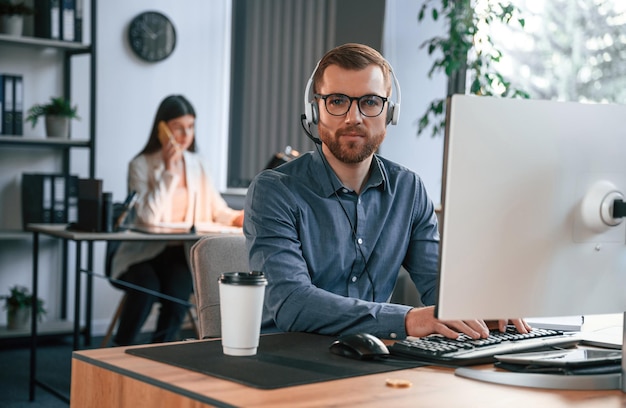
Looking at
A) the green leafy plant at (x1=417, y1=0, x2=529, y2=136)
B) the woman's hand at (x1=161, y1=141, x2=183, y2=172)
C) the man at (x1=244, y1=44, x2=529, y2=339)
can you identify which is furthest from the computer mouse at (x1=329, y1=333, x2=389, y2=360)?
the green leafy plant at (x1=417, y1=0, x2=529, y2=136)

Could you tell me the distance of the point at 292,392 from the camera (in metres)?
1.15

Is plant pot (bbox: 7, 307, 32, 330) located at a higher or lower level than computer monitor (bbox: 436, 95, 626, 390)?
lower

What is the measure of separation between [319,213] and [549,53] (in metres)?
3.26

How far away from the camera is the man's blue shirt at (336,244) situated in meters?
1.66

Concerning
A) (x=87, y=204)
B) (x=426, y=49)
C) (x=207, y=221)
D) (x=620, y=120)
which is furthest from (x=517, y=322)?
(x=426, y=49)

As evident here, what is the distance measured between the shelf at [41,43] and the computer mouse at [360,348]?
11.8 ft

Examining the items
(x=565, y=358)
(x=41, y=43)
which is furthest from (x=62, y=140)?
(x=565, y=358)

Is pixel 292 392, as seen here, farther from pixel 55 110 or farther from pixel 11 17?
pixel 11 17

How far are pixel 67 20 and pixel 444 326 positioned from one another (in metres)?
3.67

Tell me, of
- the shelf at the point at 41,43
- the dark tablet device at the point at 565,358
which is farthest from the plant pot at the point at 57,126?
the dark tablet device at the point at 565,358

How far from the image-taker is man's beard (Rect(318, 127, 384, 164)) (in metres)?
1.96

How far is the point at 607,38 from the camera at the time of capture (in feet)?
14.9

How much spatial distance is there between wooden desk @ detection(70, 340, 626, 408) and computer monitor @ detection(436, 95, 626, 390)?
111 mm

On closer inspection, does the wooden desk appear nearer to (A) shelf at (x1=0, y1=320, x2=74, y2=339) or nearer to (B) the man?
(B) the man
